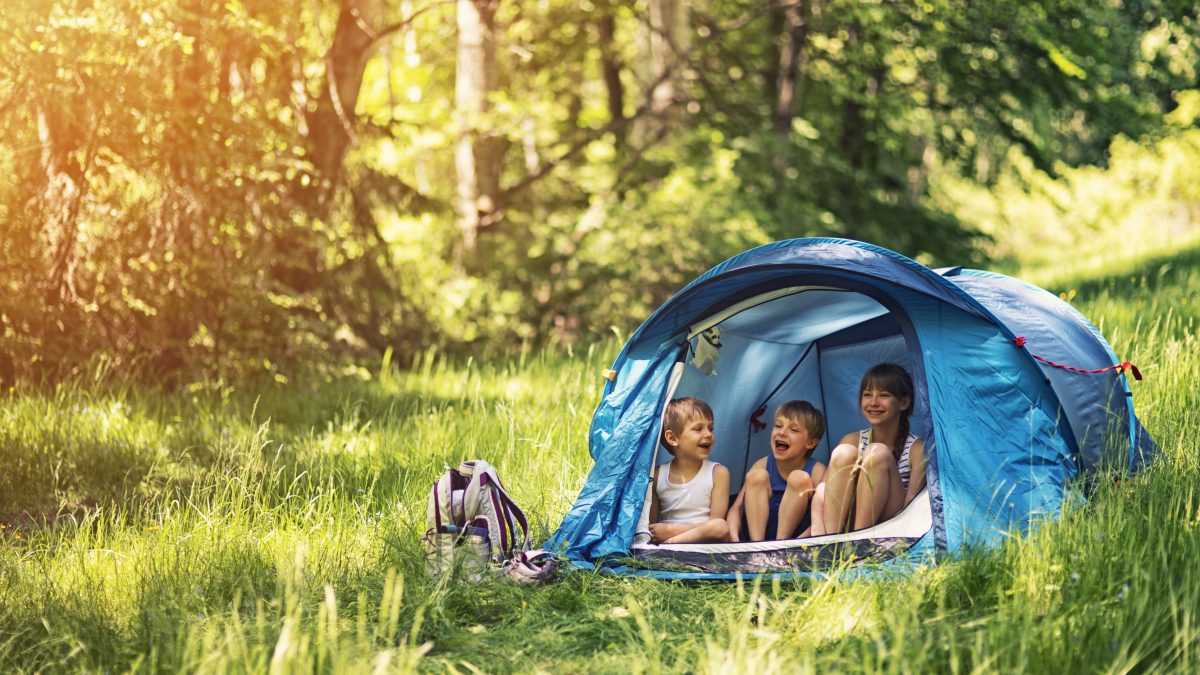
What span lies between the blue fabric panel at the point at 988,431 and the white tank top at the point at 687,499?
107 centimetres

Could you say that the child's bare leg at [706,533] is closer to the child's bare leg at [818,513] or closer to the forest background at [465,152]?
the child's bare leg at [818,513]

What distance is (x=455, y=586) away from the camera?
13.3 ft

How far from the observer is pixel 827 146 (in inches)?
585

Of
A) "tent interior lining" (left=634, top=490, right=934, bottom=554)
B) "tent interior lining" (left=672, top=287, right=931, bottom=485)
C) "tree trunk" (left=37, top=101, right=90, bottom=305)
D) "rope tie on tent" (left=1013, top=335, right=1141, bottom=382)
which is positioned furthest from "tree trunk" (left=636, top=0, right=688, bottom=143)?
"tent interior lining" (left=634, top=490, right=934, bottom=554)

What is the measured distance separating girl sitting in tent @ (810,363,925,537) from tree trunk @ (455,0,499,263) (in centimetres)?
631

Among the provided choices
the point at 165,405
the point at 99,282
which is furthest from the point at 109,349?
the point at 165,405

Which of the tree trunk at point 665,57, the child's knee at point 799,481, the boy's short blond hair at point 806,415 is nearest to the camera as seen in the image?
the child's knee at point 799,481

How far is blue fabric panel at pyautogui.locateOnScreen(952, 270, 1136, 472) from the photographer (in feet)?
14.3

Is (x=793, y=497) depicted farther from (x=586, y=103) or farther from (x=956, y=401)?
(x=586, y=103)

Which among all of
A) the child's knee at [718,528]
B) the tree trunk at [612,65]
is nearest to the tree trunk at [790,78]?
the tree trunk at [612,65]

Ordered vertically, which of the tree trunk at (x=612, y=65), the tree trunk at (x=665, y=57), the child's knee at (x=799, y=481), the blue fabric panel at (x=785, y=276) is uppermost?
the tree trunk at (x=612, y=65)

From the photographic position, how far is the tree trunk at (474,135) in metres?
10.5

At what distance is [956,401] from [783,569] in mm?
919

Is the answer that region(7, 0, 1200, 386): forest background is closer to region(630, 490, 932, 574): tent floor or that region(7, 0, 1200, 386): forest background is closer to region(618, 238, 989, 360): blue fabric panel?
region(618, 238, 989, 360): blue fabric panel
